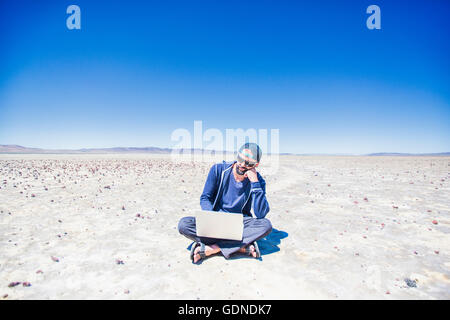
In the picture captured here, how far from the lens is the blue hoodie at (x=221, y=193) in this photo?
459cm

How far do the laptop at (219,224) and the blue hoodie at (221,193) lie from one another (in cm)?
53

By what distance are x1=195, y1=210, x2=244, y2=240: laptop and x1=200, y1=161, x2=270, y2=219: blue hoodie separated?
1.75 feet

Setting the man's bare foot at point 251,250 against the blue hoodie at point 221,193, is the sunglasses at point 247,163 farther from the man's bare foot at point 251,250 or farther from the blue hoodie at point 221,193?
the man's bare foot at point 251,250

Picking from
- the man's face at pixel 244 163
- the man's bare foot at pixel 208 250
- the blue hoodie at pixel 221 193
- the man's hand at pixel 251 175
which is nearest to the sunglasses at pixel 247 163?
the man's face at pixel 244 163

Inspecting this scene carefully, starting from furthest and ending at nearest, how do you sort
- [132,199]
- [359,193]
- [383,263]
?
1. [359,193]
2. [132,199]
3. [383,263]

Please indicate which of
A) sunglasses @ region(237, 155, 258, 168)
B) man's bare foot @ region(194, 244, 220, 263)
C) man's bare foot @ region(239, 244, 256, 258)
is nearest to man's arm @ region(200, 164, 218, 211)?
sunglasses @ region(237, 155, 258, 168)

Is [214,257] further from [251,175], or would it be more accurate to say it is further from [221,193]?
[251,175]

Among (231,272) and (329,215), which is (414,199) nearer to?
(329,215)

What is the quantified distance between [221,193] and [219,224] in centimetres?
90

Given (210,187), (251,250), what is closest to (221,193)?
(210,187)

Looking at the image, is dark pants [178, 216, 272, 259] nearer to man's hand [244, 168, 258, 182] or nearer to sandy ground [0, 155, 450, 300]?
sandy ground [0, 155, 450, 300]
